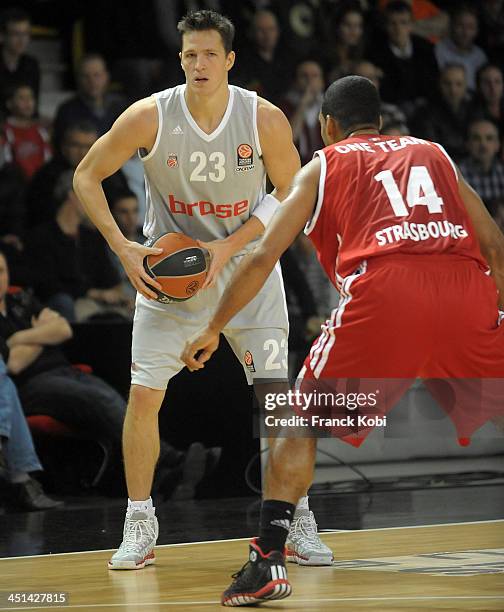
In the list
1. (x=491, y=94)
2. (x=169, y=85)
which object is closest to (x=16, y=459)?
(x=169, y=85)

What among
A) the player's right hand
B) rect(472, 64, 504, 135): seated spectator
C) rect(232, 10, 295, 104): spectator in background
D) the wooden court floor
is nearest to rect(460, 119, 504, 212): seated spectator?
rect(472, 64, 504, 135): seated spectator

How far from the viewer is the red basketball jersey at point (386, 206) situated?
3.24 meters

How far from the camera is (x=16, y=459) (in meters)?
6.30

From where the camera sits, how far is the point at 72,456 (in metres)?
6.84

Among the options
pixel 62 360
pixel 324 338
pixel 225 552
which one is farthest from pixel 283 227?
pixel 62 360

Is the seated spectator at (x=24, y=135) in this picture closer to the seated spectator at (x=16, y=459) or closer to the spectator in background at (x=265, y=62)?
the spectator in background at (x=265, y=62)

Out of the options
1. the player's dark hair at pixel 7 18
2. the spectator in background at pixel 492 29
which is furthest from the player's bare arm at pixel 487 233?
the spectator in background at pixel 492 29

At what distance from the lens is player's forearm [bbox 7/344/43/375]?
22.1 feet

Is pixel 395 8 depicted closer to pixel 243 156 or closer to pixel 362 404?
pixel 243 156

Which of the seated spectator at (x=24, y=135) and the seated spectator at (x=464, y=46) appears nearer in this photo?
the seated spectator at (x=24, y=135)

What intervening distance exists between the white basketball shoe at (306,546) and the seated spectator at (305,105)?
466 centimetres

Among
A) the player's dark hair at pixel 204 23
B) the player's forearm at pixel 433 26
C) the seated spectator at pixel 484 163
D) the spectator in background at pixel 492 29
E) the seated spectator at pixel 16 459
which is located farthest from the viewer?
the spectator in background at pixel 492 29

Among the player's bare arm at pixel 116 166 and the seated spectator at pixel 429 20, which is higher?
the seated spectator at pixel 429 20

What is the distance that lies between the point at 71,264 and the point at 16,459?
5.02 ft
